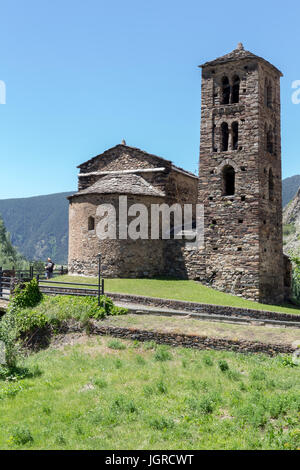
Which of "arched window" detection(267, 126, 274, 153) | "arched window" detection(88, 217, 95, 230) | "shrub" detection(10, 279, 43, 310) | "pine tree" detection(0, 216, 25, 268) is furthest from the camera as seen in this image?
"pine tree" detection(0, 216, 25, 268)

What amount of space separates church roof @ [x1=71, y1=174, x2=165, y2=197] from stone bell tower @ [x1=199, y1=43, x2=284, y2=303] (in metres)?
3.49

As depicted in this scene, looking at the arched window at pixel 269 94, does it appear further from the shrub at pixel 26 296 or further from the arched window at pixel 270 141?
the shrub at pixel 26 296

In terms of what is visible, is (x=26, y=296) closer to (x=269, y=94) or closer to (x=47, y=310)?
(x=47, y=310)

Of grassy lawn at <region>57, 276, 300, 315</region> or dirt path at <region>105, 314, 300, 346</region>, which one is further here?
grassy lawn at <region>57, 276, 300, 315</region>

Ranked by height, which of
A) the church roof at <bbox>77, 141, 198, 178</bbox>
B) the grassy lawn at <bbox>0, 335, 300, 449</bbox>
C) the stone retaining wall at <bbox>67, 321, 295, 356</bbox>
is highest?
the church roof at <bbox>77, 141, 198, 178</bbox>

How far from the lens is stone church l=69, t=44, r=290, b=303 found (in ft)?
83.1

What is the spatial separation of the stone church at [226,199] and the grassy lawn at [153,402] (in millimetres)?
12012

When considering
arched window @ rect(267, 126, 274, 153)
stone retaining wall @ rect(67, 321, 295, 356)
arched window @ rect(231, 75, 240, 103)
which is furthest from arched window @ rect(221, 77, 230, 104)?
stone retaining wall @ rect(67, 321, 295, 356)

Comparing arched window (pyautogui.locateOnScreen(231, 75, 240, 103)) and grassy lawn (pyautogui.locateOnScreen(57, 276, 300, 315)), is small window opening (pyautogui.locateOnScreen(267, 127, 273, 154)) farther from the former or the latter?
grassy lawn (pyautogui.locateOnScreen(57, 276, 300, 315))

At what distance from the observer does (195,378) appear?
38.4 feet

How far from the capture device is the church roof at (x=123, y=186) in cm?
2692
